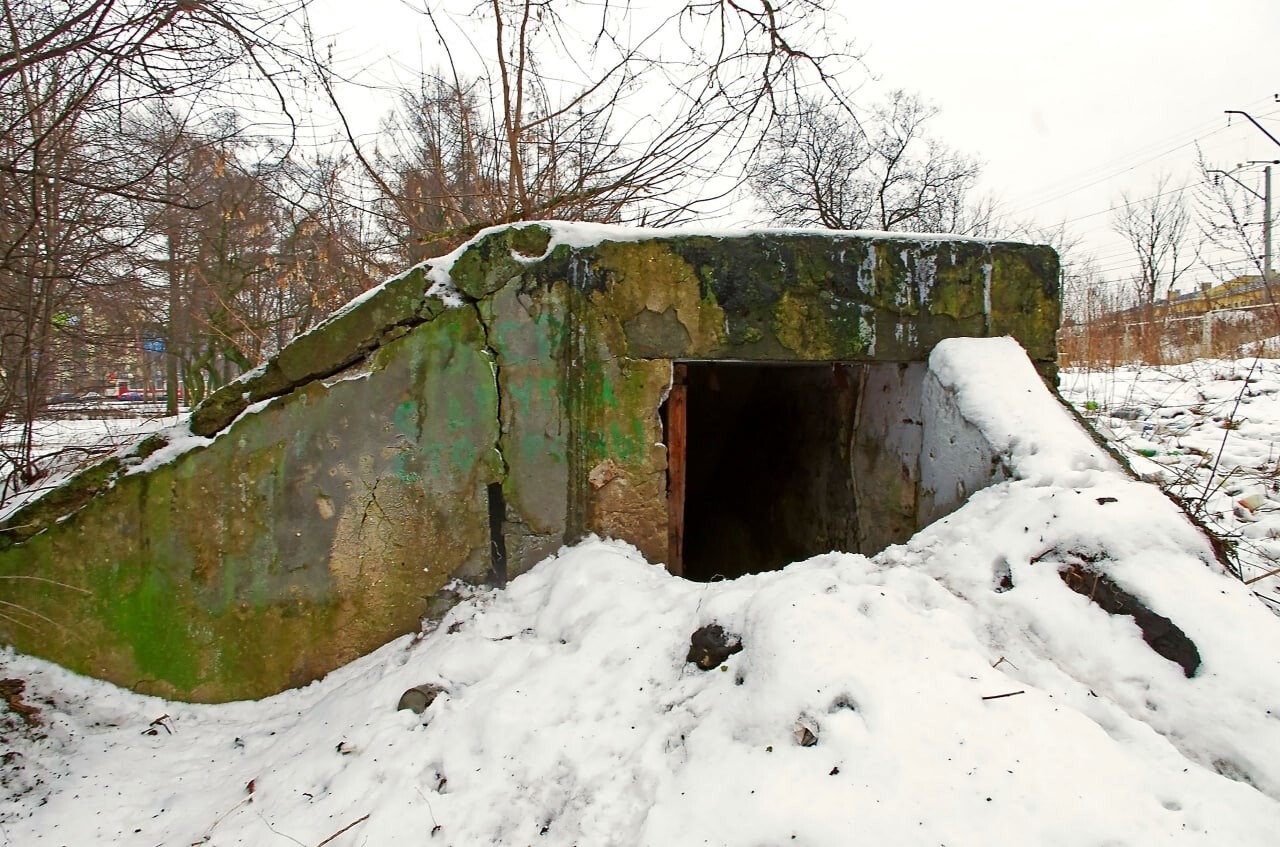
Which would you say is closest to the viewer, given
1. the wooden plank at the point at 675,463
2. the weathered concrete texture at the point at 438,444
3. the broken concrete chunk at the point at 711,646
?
the broken concrete chunk at the point at 711,646

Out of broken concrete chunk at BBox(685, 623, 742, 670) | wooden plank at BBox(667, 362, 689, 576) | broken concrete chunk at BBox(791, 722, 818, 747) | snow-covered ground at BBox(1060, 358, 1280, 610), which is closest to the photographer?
broken concrete chunk at BBox(791, 722, 818, 747)

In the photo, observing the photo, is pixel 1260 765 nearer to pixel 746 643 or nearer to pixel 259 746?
pixel 746 643

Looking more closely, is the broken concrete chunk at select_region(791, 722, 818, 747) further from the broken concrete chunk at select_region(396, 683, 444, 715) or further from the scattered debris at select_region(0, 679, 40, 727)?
the scattered debris at select_region(0, 679, 40, 727)

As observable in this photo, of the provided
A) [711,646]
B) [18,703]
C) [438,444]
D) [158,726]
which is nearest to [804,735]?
[711,646]

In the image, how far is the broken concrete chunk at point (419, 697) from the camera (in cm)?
213

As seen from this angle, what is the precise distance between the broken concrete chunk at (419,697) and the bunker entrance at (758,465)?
118cm

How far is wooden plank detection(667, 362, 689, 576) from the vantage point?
3.01 m

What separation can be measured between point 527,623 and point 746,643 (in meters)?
0.93

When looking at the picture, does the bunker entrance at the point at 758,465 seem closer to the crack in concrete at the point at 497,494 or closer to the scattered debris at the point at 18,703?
the crack in concrete at the point at 497,494

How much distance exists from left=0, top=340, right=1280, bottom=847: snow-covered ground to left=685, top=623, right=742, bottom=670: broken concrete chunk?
0.03 meters

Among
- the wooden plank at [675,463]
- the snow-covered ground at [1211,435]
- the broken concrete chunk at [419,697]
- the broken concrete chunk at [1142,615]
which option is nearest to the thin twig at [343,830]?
the broken concrete chunk at [419,697]

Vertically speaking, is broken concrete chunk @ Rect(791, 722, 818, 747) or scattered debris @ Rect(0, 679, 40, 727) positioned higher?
broken concrete chunk @ Rect(791, 722, 818, 747)

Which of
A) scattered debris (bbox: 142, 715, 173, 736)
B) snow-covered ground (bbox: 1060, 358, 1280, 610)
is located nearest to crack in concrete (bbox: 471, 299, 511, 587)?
scattered debris (bbox: 142, 715, 173, 736)

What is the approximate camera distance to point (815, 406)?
13.5ft
